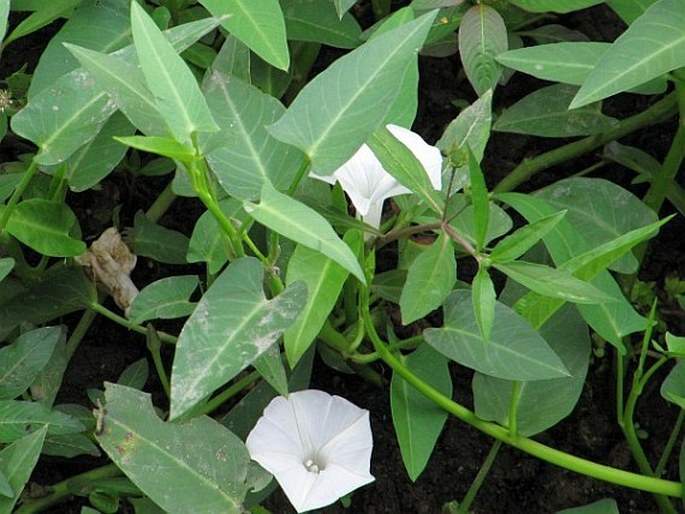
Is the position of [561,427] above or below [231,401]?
below

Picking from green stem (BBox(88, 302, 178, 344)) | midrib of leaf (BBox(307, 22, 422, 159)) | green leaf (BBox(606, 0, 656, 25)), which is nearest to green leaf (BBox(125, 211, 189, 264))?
green stem (BBox(88, 302, 178, 344))

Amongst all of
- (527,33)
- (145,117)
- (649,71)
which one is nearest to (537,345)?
(649,71)

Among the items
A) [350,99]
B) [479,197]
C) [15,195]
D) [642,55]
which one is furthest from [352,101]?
[15,195]

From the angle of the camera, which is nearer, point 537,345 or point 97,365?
point 537,345

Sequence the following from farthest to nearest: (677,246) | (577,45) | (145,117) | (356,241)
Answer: (677,246) < (577,45) < (356,241) < (145,117)

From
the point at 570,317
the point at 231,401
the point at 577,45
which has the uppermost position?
the point at 577,45

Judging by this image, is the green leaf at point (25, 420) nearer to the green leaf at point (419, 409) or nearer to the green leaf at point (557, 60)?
the green leaf at point (419, 409)

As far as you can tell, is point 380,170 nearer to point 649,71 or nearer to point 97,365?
point 649,71
